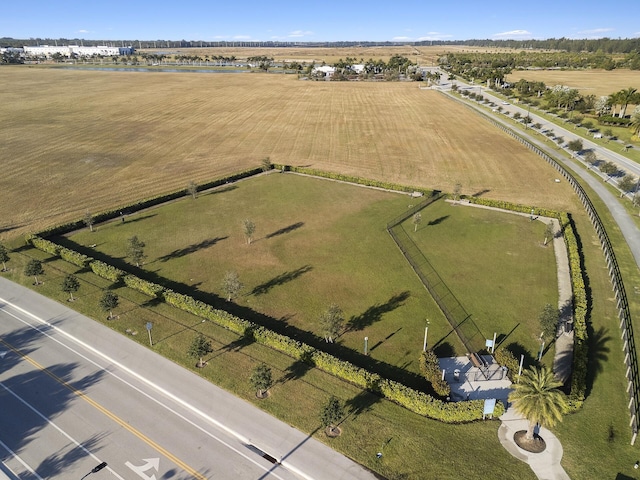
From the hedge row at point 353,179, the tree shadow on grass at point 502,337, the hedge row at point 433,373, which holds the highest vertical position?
the hedge row at point 353,179

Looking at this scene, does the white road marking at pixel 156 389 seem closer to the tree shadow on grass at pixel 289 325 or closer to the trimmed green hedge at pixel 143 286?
the trimmed green hedge at pixel 143 286

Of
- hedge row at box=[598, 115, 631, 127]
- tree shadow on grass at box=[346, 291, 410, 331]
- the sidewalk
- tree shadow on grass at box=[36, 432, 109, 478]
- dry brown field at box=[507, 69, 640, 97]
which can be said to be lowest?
the sidewalk

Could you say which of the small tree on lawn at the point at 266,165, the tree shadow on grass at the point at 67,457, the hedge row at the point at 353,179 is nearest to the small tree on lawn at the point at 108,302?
the tree shadow on grass at the point at 67,457

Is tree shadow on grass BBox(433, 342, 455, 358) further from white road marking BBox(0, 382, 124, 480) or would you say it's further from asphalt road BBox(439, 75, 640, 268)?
asphalt road BBox(439, 75, 640, 268)

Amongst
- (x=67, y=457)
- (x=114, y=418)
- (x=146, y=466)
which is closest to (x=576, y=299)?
(x=146, y=466)

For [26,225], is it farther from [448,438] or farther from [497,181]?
[497,181]

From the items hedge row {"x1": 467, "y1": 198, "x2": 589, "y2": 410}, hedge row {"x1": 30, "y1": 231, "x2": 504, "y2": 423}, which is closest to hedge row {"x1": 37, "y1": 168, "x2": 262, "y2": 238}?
hedge row {"x1": 30, "y1": 231, "x2": 504, "y2": 423}
